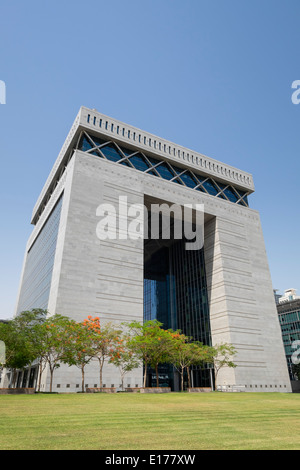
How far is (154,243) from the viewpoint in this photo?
215 feet

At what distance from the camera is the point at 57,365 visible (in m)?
29.9

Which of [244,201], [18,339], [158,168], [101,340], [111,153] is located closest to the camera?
[18,339]

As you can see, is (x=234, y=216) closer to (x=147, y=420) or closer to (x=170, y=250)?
(x=170, y=250)

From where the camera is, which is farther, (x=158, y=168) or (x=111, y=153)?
(x=158, y=168)

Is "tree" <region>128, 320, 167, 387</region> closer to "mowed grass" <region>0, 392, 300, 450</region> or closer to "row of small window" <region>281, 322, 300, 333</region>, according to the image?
"mowed grass" <region>0, 392, 300, 450</region>

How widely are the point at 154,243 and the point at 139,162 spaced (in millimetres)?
20789

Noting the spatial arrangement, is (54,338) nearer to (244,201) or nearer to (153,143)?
(153,143)

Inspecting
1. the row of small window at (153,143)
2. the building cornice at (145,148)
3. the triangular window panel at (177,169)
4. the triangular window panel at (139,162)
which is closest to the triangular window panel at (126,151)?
the triangular window panel at (139,162)

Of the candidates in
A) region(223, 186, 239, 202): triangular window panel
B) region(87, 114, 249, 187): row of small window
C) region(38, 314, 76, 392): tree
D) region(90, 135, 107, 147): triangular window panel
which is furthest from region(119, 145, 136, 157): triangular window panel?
region(38, 314, 76, 392): tree

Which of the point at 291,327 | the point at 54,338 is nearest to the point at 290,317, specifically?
the point at 291,327

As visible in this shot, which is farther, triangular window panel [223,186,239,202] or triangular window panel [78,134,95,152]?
triangular window panel [223,186,239,202]

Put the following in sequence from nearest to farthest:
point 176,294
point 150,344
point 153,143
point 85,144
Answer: point 150,344 < point 85,144 < point 153,143 < point 176,294

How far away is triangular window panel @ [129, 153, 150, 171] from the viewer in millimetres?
49031

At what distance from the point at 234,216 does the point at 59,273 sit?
33.0m
